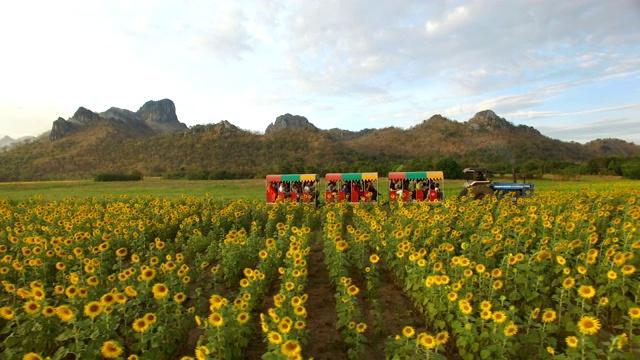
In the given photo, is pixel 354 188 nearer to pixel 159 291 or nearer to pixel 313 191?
pixel 313 191

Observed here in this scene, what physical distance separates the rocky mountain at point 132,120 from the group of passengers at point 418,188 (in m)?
102

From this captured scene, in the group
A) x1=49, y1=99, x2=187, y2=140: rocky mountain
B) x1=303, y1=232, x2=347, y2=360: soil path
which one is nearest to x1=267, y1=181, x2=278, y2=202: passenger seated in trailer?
x1=303, y1=232, x2=347, y2=360: soil path

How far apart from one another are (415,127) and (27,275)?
112313 mm

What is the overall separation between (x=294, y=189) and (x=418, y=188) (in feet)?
20.5

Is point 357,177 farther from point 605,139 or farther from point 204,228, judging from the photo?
point 605,139

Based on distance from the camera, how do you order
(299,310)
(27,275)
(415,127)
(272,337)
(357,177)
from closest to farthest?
(272,337) → (299,310) → (27,275) → (357,177) → (415,127)

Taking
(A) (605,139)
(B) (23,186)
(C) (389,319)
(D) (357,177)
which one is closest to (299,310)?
(C) (389,319)

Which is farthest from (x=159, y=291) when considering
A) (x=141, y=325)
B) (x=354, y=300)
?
(x=354, y=300)

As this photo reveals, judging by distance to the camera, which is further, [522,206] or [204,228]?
[204,228]

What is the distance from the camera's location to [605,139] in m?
124

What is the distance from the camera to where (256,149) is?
88.9 metres

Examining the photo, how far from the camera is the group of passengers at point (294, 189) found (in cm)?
2055

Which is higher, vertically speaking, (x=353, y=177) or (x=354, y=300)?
(x=353, y=177)

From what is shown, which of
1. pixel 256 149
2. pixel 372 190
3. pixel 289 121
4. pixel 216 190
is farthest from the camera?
pixel 289 121
